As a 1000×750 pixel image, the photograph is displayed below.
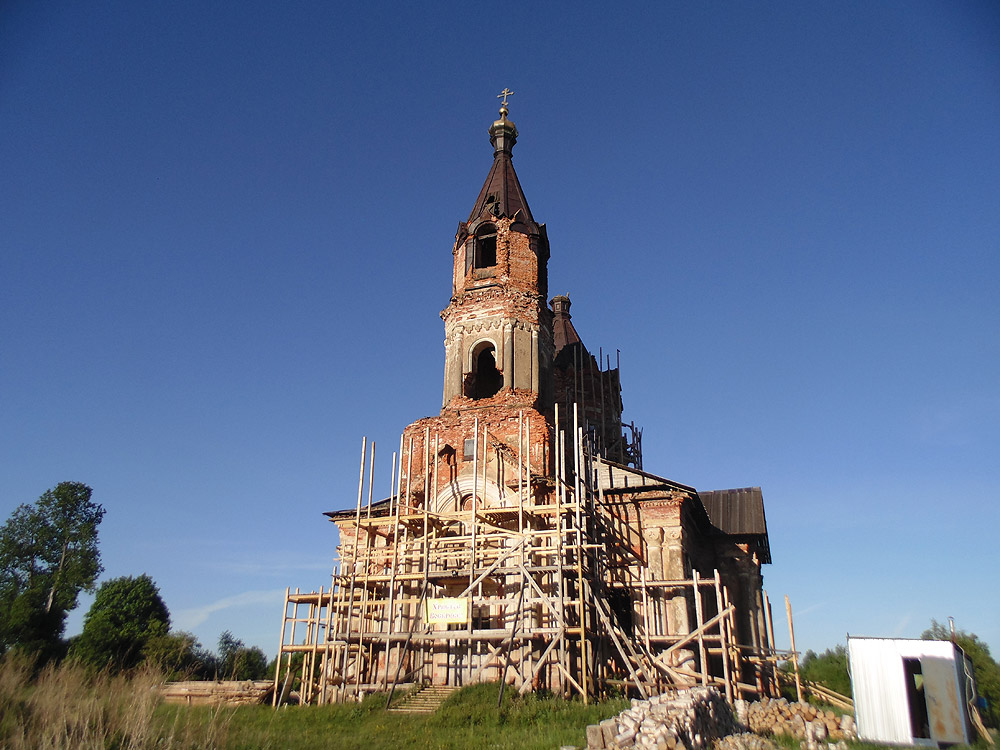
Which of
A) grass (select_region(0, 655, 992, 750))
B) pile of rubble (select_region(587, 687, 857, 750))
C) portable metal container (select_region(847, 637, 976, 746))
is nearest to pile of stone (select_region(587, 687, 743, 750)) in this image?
pile of rubble (select_region(587, 687, 857, 750))

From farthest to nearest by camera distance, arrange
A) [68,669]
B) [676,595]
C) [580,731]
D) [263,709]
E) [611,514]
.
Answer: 1. [611,514]
2. [676,595]
3. [263,709]
4. [580,731]
5. [68,669]

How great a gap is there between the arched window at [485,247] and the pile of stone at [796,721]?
15107mm

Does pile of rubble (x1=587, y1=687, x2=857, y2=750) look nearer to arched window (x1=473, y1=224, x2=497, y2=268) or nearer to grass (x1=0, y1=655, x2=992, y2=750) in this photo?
grass (x1=0, y1=655, x2=992, y2=750)

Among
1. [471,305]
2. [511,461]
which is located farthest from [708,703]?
[471,305]

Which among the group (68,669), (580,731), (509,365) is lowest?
(580,731)

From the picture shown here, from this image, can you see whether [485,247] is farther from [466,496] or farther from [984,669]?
[984,669]

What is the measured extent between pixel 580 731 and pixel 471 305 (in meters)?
14.3

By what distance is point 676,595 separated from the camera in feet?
66.2

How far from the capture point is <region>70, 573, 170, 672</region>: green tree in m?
34.0

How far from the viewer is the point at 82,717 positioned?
1030 centimetres

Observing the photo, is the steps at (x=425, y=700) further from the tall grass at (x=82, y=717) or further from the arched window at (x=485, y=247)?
the arched window at (x=485, y=247)

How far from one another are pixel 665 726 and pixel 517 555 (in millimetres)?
7361

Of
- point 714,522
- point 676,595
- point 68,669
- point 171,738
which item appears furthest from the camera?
point 714,522

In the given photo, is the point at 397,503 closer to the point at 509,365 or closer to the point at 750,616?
the point at 509,365
